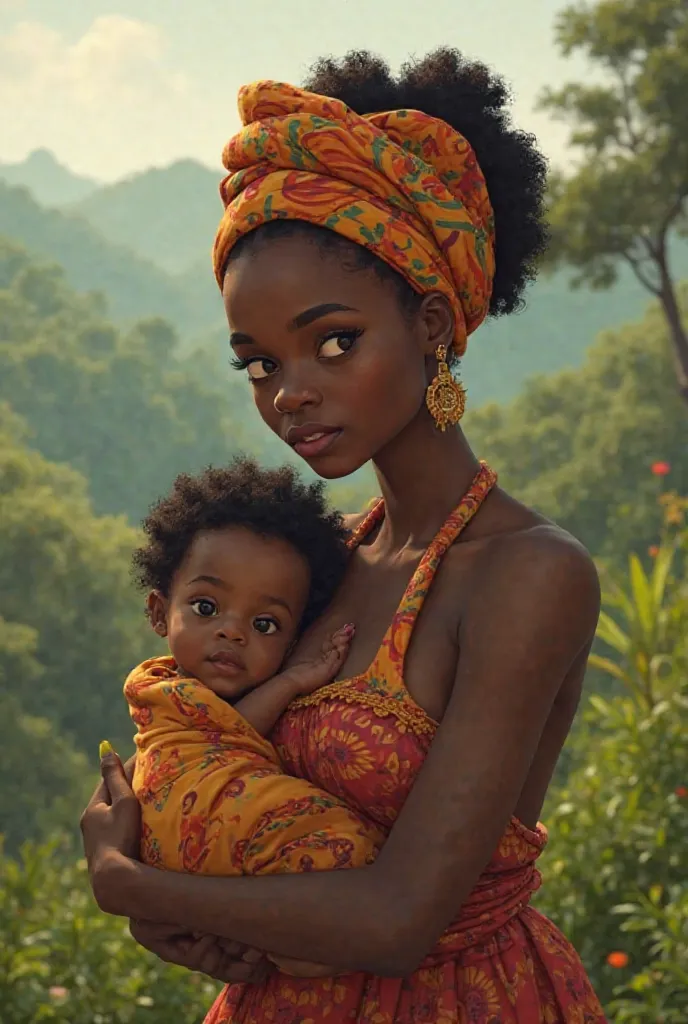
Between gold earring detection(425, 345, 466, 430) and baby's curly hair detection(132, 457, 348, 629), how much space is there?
334 millimetres

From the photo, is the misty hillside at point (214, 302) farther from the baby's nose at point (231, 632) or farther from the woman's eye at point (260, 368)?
the woman's eye at point (260, 368)

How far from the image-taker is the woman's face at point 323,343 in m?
1.86

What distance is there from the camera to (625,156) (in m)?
18.3

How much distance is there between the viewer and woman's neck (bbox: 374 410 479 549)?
206cm

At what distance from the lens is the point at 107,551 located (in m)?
33.6

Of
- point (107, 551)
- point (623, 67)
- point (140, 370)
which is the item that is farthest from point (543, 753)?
point (140, 370)

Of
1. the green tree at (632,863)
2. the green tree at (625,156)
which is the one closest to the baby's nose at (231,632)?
the green tree at (632,863)

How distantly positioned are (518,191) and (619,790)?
4142 millimetres

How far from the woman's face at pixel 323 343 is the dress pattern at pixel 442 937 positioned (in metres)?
0.22

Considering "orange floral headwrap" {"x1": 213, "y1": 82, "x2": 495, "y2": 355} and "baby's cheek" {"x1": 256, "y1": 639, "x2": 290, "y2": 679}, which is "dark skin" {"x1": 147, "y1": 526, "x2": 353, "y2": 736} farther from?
"orange floral headwrap" {"x1": 213, "y1": 82, "x2": 495, "y2": 355}

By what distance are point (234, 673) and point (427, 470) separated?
44 centimetres

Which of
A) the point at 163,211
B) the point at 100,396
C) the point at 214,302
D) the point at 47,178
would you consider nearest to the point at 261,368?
the point at 100,396

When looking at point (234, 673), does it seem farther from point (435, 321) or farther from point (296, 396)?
point (435, 321)

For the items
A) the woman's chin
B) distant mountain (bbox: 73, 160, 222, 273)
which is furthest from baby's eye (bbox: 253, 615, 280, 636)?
distant mountain (bbox: 73, 160, 222, 273)
